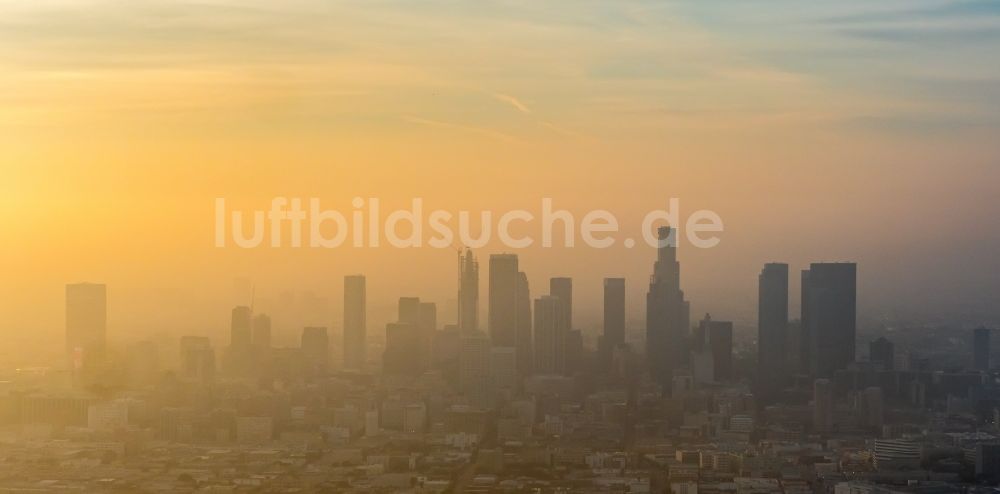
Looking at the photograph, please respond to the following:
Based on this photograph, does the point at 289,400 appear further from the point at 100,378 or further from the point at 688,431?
the point at 688,431

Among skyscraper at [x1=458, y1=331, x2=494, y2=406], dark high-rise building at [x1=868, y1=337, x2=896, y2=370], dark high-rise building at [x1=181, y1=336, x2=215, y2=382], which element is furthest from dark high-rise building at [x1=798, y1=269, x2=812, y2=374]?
dark high-rise building at [x1=181, y1=336, x2=215, y2=382]

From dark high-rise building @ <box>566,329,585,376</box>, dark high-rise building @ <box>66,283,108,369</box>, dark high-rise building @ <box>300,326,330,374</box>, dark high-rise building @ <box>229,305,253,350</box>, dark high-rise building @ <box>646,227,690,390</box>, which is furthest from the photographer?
dark high-rise building @ <box>566,329,585,376</box>

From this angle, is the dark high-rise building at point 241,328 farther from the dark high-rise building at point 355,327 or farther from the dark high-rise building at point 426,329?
the dark high-rise building at point 426,329

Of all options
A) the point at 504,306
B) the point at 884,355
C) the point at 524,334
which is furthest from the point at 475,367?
the point at 884,355

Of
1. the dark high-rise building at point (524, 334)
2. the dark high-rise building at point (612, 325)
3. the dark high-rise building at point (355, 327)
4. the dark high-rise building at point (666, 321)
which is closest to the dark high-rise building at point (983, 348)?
the dark high-rise building at point (666, 321)

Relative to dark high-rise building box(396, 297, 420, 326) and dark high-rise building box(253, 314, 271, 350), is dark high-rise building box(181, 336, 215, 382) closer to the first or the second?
dark high-rise building box(253, 314, 271, 350)
